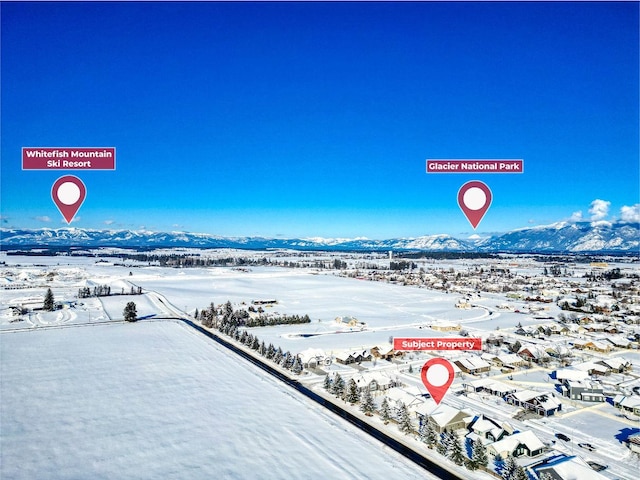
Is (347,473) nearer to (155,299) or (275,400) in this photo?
(275,400)

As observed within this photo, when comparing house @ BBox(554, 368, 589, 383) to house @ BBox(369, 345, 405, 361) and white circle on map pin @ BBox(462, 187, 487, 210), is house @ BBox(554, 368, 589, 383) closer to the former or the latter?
house @ BBox(369, 345, 405, 361)

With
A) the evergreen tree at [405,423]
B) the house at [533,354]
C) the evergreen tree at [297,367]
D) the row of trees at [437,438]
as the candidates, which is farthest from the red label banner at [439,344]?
the evergreen tree at [297,367]

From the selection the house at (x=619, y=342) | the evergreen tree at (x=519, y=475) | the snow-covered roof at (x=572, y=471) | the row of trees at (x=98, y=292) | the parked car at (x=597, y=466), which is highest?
the row of trees at (x=98, y=292)

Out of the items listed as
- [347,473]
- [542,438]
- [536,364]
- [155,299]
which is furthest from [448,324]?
[155,299]

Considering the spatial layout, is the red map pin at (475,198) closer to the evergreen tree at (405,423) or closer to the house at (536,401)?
the evergreen tree at (405,423)

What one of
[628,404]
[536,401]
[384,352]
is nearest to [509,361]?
[536,401]

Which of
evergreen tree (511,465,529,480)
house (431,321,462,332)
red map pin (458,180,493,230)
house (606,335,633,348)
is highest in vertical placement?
red map pin (458,180,493,230)

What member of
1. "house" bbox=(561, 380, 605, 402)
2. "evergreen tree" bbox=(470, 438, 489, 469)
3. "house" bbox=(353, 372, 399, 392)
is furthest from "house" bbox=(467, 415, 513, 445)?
"house" bbox=(561, 380, 605, 402)
